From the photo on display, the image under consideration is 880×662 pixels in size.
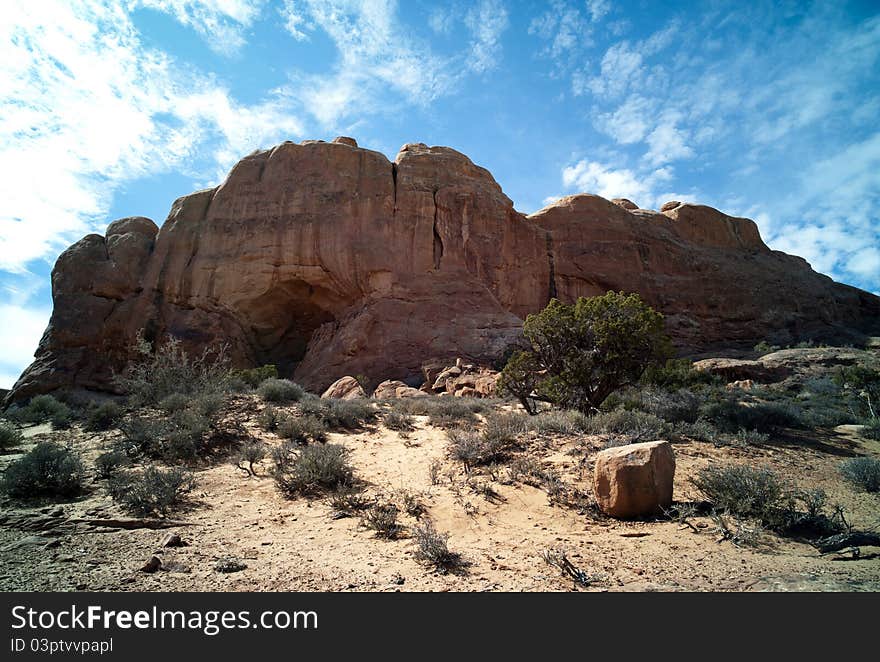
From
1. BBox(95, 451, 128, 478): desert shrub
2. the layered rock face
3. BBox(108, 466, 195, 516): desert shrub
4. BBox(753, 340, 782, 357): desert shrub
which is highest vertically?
the layered rock face

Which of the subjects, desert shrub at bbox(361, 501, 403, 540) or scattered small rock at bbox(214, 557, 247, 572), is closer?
scattered small rock at bbox(214, 557, 247, 572)

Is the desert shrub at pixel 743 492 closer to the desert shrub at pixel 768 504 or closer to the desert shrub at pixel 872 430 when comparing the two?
the desert shrub at pixel 768 504

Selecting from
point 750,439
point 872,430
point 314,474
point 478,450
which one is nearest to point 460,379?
point 478,450

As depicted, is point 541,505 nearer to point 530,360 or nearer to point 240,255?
point 530,360

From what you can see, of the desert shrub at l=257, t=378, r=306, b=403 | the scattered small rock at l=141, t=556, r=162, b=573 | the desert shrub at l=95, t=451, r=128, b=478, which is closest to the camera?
the scattered small rock at l=141, t=556, r=162, b=573

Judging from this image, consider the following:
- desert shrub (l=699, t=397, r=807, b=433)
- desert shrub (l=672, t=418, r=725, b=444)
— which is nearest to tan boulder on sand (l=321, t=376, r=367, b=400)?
desert shrub (l=672, t=418, r=725, b=444)

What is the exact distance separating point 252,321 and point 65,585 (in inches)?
894

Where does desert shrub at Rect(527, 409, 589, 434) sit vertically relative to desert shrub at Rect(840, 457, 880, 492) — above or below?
above

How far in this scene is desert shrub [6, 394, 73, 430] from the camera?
1069 centimetres

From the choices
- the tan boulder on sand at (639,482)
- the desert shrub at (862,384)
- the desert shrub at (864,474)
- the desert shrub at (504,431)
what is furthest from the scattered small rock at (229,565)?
the desert shrub at (862,384)

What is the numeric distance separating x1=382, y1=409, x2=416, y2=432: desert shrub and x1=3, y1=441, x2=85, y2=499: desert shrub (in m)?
5.42

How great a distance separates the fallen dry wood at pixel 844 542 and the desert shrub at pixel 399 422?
7015 millimetres

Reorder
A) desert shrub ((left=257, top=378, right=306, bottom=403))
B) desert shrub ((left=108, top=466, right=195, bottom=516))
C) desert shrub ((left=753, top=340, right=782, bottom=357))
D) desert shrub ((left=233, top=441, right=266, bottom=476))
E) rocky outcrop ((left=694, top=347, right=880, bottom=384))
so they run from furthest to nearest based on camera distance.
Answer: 1. desert shrub ((left=753, top=340, right=782, bottom=357))
2. rocky outcrop ((left=694, top=347, right=880, bottom=384))
3. desert shrub ((left=257, top=378, right=306, bottom=403))
4. desert shrub ((left=233, top=441, right=266, bottom=476))
5. desert shrub ((left=108, top=466, right=195, bottom=516))

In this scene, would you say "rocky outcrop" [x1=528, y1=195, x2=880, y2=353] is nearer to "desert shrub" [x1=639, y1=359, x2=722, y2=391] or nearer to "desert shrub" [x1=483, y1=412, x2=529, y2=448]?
"desert shrub" [x1=639, y1=359, x2=722, y2=391]
